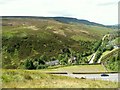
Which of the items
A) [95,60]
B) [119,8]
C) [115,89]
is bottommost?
[95,60]

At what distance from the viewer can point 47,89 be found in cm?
A: 1639

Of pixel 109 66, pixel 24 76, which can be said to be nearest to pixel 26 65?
pixel 109 66

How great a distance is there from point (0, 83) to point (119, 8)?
25.7 feet

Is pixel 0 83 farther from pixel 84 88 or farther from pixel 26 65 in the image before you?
pixel 26 65

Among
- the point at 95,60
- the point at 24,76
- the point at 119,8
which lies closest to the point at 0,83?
the point at 24,76

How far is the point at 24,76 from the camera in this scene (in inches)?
818

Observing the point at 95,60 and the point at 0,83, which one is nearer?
the point at 0,83

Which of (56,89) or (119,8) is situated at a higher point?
(119,8)

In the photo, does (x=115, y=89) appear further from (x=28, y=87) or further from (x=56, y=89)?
(x=28, y=87)

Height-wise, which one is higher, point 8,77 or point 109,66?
point 8,77

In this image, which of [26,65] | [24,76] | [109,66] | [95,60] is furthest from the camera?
[95,60]

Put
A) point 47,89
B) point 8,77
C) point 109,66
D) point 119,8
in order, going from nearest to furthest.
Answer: point 47,89, point 119,8, point 8,77, point 109,66

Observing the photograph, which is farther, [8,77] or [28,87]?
[8,77]

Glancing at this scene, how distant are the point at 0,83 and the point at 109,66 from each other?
132m
